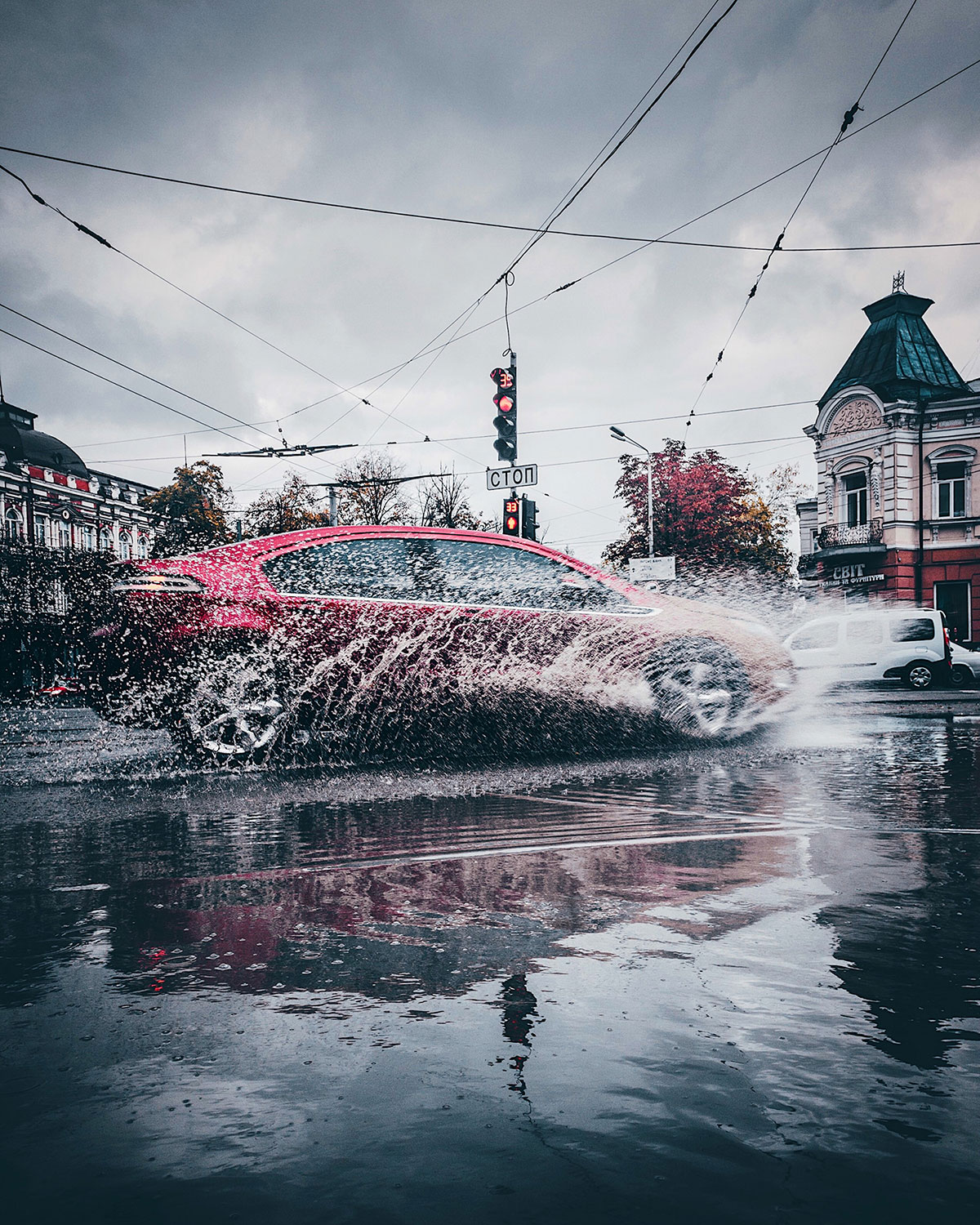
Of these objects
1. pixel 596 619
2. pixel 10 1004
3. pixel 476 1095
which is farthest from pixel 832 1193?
pixel 596 619

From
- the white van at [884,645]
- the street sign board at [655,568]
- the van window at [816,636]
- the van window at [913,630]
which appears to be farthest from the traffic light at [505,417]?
the street sign board at [655,568]

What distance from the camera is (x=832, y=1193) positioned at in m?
1.51

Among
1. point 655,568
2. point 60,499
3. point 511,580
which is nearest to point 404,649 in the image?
point 511,580

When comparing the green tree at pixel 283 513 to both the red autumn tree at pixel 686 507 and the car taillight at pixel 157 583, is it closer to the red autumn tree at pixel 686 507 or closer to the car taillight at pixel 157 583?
the red autumn tree at pixel 686 507

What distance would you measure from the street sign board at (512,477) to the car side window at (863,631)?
8.52 meters

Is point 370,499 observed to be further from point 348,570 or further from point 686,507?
point 348,570

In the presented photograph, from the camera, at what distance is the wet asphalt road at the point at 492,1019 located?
156 centimetres

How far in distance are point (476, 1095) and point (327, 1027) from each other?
0.51 metres

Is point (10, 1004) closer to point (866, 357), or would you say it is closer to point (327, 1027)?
point (327, 1027)

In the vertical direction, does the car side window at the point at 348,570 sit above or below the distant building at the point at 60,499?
below

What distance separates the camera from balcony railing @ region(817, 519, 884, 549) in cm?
3083

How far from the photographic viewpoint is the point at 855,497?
106 feet

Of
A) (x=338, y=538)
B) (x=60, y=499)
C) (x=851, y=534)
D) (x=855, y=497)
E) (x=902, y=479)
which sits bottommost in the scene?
(x=338, y=538)

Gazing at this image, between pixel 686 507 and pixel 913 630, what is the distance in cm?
1988
